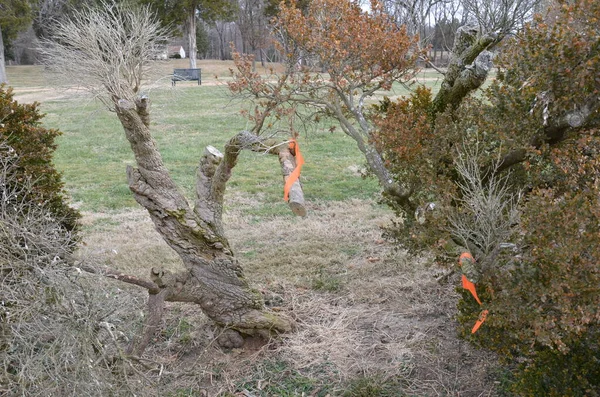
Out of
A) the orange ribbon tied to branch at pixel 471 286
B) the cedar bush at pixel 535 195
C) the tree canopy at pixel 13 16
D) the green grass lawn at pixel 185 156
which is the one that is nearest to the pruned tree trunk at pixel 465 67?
the cedar bush at pixel 535 195

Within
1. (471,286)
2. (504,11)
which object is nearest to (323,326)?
(471,286)

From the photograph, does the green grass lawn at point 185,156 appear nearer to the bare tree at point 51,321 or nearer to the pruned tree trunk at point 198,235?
the pruned tree trunk at point 198,235

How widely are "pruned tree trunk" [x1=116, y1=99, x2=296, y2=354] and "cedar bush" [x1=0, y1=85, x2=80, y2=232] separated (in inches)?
55.8

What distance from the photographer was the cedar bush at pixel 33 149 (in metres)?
5.03

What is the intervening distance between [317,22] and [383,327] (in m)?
3.12

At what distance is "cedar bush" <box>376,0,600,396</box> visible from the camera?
2.82 meters

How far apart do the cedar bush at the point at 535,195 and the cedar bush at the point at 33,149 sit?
315 centimetres

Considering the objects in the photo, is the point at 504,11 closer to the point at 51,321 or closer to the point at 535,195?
the point at 535,195

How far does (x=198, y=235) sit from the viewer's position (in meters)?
4.20

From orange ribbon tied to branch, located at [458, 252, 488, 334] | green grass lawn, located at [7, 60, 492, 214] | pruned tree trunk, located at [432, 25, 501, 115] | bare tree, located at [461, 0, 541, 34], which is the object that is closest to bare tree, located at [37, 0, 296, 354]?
green grass lawn, located at [7, 60, 492, 214]

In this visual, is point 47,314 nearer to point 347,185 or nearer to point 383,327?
point 383,327

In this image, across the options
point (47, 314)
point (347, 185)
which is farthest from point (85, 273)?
point (347, 185)

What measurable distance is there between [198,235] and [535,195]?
2360mm

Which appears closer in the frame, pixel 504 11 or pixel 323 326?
pixel 323 326
